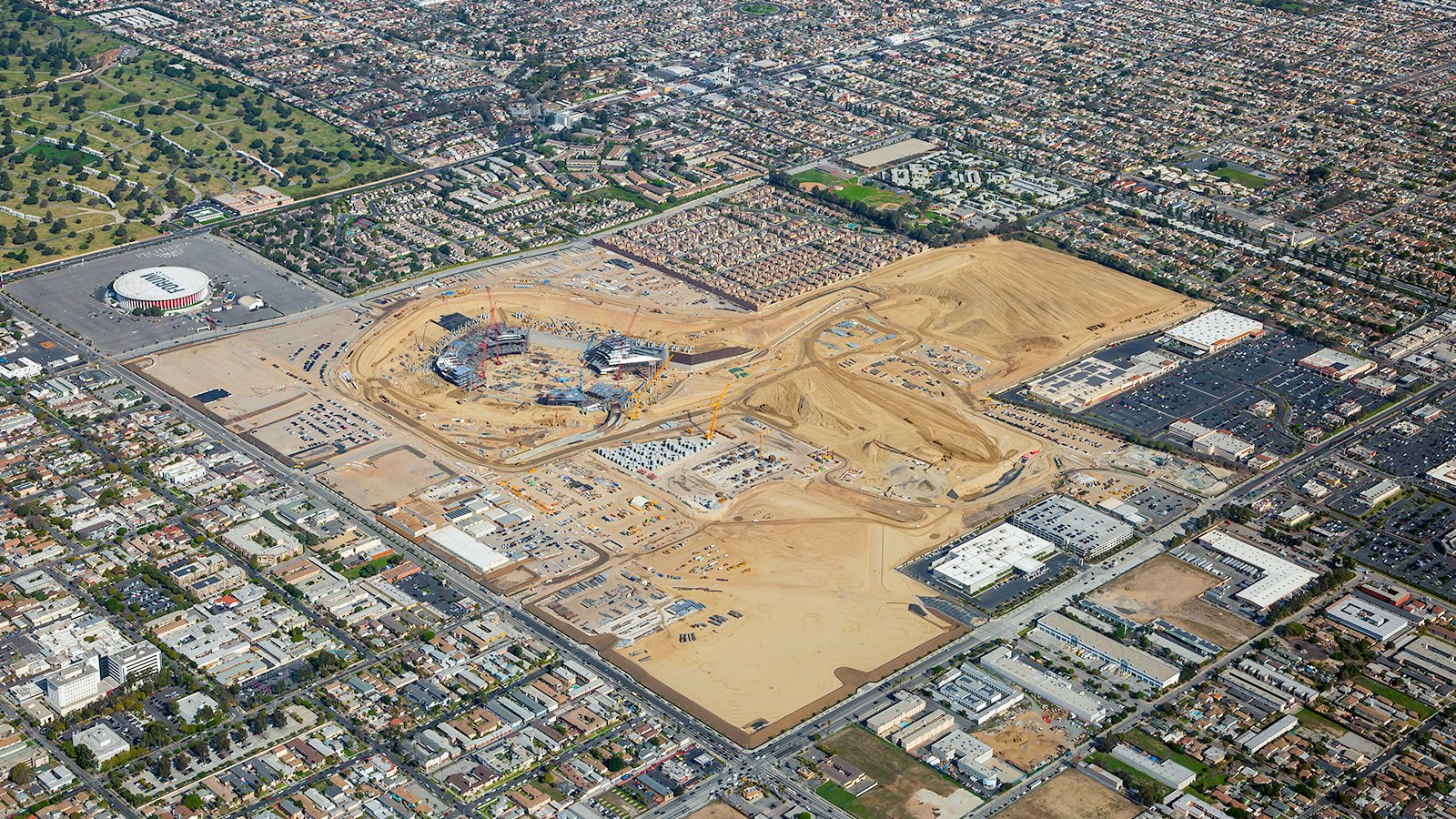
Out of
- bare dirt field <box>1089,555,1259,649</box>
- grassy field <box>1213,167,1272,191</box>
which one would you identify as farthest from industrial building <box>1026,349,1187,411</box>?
grassy field <box>1213,167,1272,191</box>

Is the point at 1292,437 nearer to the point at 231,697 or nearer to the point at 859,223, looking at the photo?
the point at 859,223

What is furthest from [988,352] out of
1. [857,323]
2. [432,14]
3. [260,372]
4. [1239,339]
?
[432,14]

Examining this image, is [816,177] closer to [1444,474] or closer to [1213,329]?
[1213,329]

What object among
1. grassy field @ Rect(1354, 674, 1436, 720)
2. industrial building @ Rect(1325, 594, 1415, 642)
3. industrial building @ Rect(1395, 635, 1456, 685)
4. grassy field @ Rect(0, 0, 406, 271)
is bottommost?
grassy field @ Rect(0, 0, 406, 271)

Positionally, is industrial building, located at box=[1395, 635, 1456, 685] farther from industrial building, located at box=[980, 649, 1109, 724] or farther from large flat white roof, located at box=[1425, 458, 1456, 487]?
large flat white roof, located at box=[1425, 458, 1456, 487]

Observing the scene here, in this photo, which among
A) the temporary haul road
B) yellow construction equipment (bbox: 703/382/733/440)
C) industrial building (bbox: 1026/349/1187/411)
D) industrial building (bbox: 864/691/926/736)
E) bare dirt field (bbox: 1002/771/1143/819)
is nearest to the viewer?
bare dirt field (bbox: 1002/771/1143/819)

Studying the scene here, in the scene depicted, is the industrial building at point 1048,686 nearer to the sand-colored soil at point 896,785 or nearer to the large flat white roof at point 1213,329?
the sand-colored soil at point 896,785
